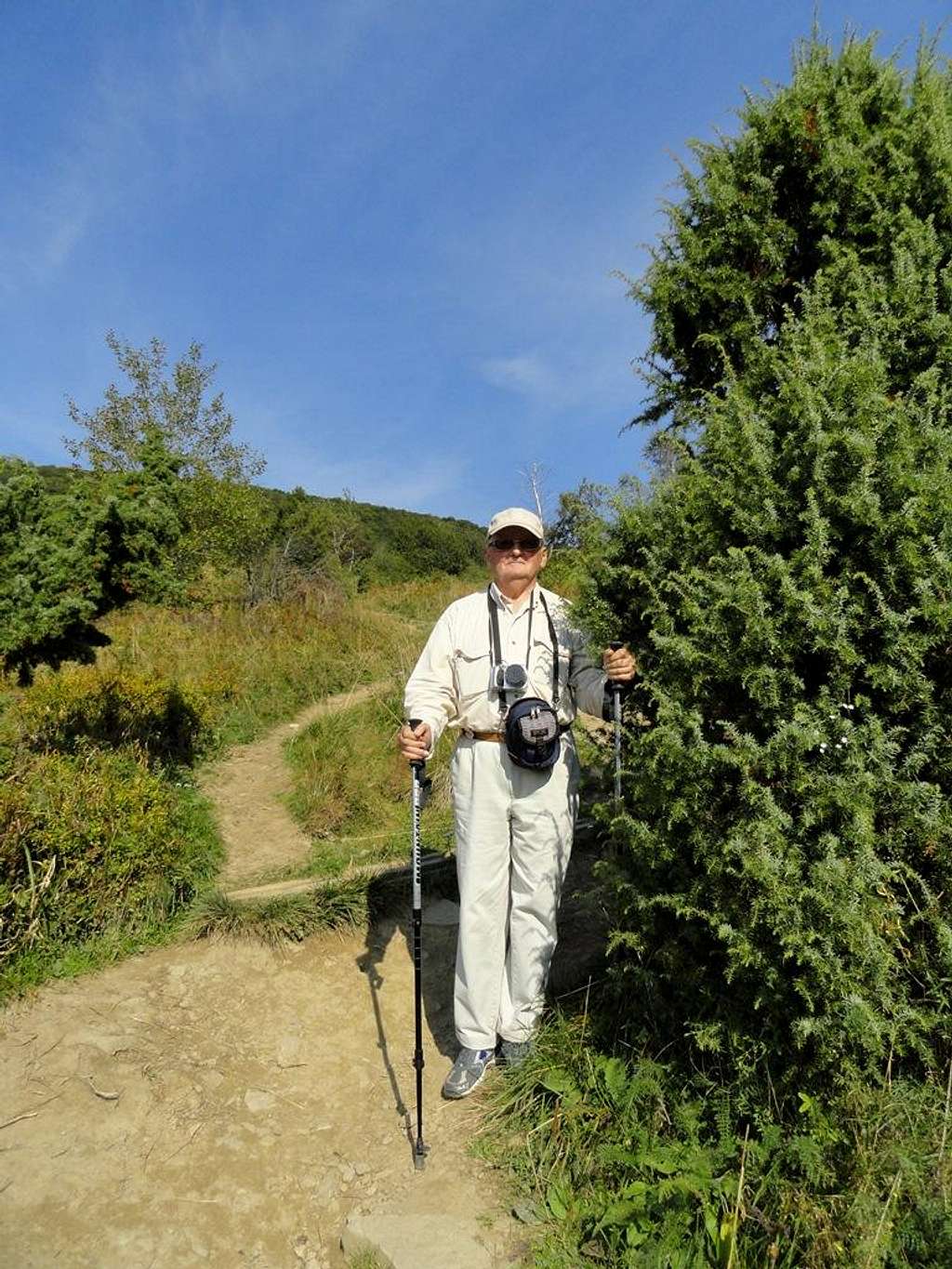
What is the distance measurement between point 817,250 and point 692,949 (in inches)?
150

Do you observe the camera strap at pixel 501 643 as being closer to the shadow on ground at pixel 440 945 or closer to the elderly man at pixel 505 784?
the elderly man at pixel 505 784

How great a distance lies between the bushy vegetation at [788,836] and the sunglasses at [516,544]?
18.4 inches

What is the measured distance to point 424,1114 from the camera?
3939 mm

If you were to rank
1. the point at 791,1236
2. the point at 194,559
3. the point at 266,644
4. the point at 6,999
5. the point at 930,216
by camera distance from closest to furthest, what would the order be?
the point at 791,1236
the point at 930,216
the point at 6,999
the point at 266,644
the point at 194,559

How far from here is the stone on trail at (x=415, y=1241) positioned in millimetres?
3043

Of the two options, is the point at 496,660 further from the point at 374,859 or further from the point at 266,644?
the point at 266,644

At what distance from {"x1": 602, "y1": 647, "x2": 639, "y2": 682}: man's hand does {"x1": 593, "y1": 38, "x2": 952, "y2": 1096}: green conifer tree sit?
87mm

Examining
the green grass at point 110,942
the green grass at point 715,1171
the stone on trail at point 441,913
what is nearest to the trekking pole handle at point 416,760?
the green grass at point 715,1171

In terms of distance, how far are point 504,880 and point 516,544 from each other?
A: 1.80 m

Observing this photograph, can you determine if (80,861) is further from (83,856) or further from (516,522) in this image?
(516,522)

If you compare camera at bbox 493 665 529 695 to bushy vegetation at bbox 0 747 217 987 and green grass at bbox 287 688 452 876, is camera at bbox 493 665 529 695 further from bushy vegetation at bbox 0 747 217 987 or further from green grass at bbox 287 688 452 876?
bushy vegetation at bbox 0 747 217 987

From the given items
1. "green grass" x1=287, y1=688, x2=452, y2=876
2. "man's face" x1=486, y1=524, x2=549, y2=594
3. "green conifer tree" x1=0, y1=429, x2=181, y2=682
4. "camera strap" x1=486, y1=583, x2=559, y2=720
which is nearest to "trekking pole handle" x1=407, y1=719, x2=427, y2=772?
"camera strap" x1=486, y1=583, x2=559, y2=720

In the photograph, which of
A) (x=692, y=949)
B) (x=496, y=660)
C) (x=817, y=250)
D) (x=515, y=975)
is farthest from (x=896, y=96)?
(x=515, y=975)

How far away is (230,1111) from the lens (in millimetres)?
3996
